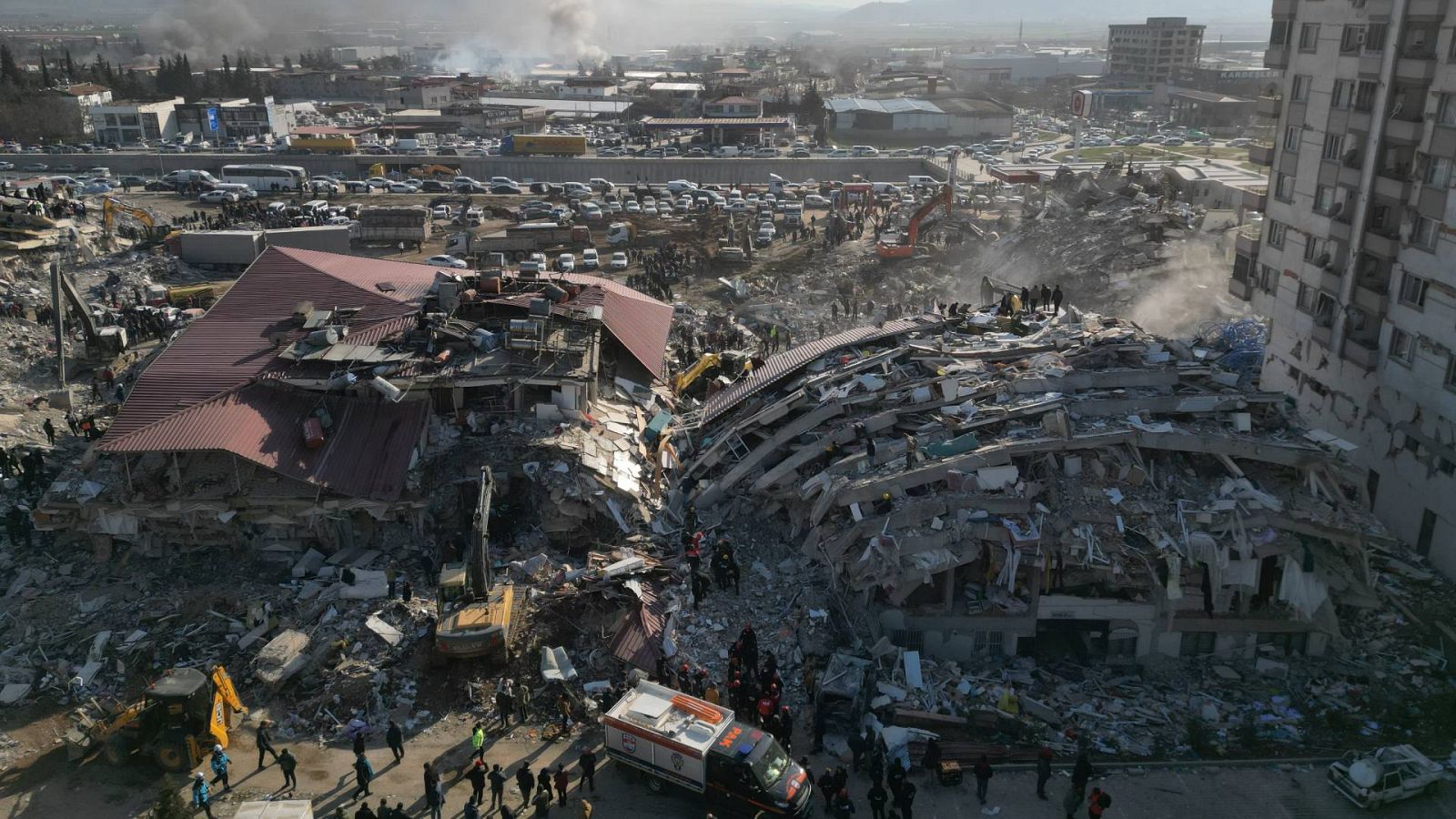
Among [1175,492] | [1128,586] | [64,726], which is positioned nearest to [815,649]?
[1128,586]

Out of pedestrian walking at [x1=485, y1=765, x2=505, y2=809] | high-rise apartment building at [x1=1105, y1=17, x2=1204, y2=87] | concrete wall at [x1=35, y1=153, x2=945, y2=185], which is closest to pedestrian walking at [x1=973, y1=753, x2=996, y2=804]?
pedestrian walking at [x1=485, y1=765, x2=505, y2=809]

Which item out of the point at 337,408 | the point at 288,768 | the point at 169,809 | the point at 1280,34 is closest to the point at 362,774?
the point at 288,768

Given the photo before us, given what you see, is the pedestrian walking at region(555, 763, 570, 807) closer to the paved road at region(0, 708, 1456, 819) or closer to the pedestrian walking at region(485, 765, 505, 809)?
the paved road at region(0, 708, 1456, 819)

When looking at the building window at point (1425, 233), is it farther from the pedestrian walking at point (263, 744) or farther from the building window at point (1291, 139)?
the pedestrian walking at point (263, 744)

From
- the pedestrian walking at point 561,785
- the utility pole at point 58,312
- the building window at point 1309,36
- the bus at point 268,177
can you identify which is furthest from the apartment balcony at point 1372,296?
the bus at point 268,177

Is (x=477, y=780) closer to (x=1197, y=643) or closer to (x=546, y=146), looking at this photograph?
(x=1197, y=643)

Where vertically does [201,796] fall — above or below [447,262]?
below
